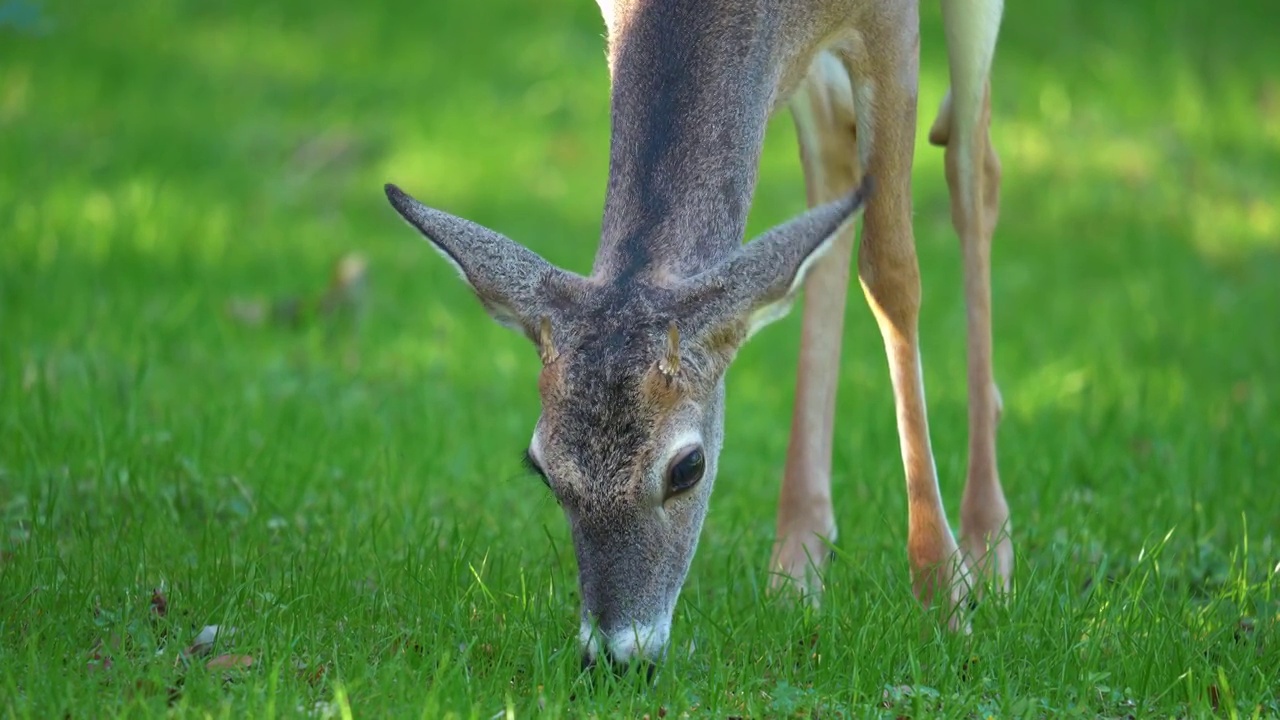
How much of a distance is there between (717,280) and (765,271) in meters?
0.14

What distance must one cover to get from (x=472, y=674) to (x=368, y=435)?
286 cm

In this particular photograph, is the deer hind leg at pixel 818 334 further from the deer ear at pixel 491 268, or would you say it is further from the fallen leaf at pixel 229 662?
the fallen leaf at pixel 229 662

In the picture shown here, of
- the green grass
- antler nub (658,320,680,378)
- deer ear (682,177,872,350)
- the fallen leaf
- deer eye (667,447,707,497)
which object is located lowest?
the green grass

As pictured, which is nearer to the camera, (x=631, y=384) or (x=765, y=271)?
(x=631, y=384)

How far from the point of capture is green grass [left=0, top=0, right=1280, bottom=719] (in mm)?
4672

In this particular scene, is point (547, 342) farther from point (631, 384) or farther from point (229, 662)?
point (229, 662)

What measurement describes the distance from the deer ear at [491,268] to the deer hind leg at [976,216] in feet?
6.39

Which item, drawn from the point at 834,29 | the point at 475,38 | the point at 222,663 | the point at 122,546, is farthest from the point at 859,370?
the point at 475,38

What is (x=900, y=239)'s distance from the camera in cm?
564

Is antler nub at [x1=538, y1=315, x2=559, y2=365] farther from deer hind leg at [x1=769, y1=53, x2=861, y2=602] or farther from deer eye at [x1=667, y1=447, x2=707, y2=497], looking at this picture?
deer hind leg at [x1=769, y1=53, x2=861, y2=602]

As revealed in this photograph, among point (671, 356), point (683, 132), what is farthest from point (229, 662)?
point (683, 132)

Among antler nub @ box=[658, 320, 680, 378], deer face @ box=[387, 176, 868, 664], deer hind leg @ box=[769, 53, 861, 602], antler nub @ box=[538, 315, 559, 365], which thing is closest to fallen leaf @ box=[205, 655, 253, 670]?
deer face @ box=[387, 176, 868, 664]

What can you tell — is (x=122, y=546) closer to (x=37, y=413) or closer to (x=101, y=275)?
(x=37, y=413)

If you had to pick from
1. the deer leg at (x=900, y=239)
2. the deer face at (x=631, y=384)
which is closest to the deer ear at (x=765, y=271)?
the deer face at (x=631, y=384)
